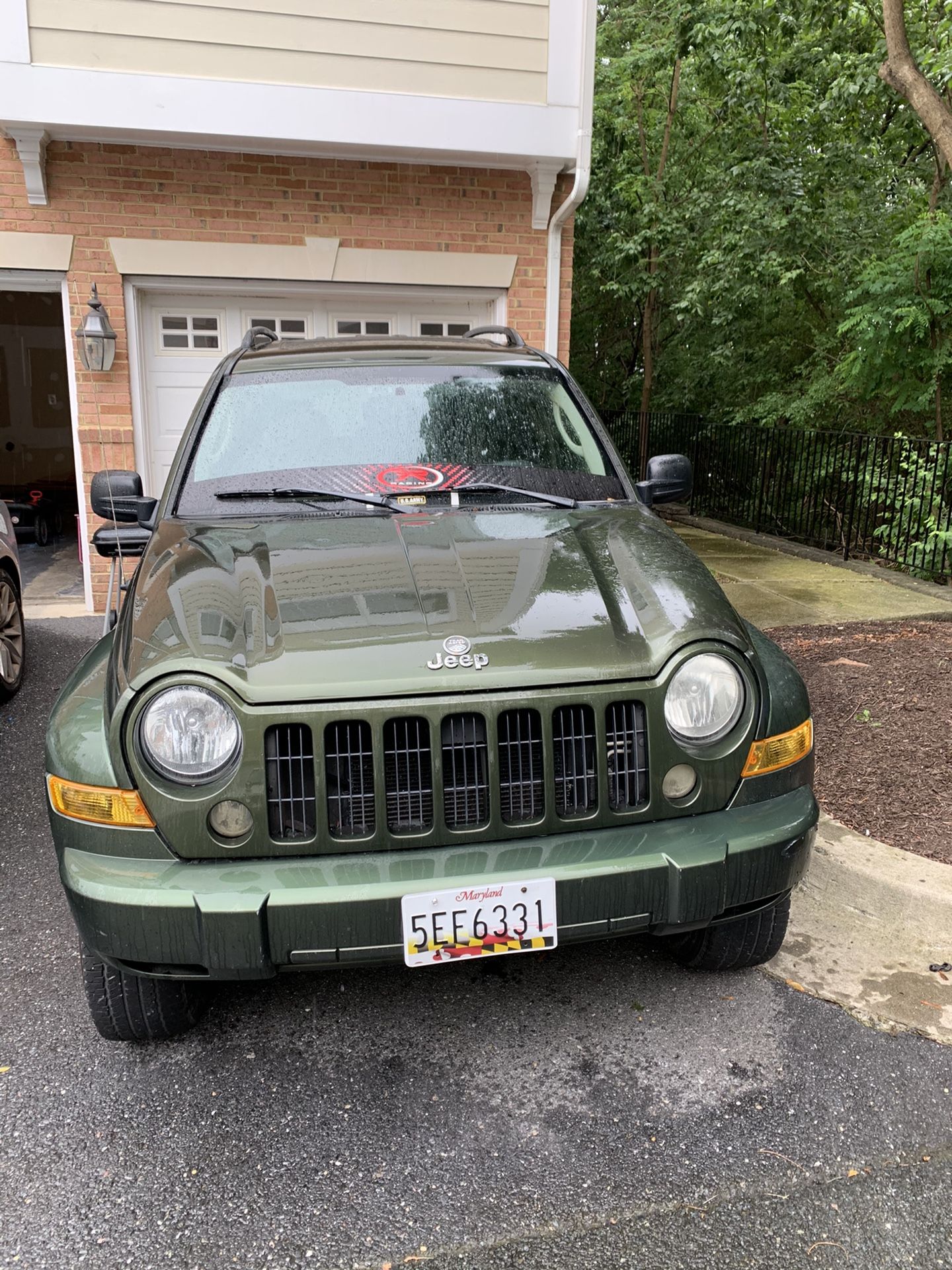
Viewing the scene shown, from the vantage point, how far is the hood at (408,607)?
2.28 m

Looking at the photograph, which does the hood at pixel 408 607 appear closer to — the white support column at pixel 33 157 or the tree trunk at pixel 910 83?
the white support column at pixel 33 157

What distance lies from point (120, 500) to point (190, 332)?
4887mm

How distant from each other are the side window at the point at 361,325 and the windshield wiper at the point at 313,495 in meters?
5.24

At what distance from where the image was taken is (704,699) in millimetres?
2424

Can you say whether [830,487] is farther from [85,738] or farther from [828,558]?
[85,738]

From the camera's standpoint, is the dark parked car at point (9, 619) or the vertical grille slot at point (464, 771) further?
the dark parked car at point (9, 619)

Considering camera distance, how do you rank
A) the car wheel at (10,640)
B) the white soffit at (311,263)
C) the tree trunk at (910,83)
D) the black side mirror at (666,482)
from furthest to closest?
the tree trunk at (910,83)
the white soffit at (311,263)
the car wheel at (10,640)
the black side mirror at (666,482)

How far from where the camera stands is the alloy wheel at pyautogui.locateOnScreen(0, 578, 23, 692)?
566 centimetres

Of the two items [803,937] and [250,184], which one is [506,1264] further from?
[250,184]

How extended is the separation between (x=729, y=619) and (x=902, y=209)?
41.5ft

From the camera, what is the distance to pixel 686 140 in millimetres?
15086

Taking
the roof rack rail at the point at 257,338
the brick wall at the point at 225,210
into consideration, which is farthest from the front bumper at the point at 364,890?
the brick wall at the point at 225,210

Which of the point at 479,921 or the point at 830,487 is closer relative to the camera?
the point at 479,921

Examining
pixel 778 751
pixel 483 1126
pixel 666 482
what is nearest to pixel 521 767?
pixel 778 751
